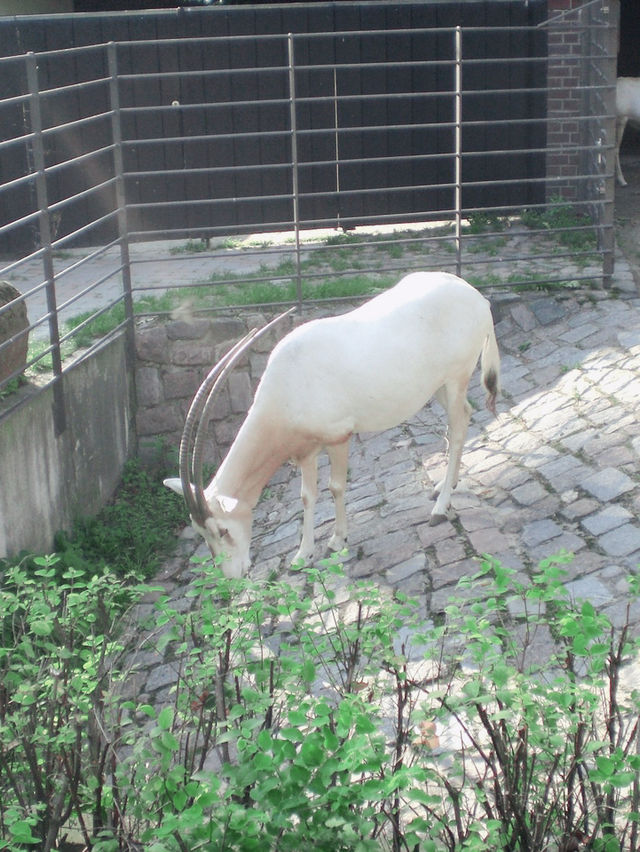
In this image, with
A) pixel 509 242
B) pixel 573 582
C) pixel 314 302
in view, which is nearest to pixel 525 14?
pixel 509 242

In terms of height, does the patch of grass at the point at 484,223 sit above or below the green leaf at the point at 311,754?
below

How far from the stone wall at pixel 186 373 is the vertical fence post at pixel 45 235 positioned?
1470 mm

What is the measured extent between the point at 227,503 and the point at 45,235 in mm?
2068

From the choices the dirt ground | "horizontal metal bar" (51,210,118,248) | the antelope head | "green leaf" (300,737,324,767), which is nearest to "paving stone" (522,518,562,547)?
the antelope head

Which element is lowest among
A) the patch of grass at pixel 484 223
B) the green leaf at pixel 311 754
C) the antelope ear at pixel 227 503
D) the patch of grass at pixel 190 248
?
the antelope ear at pixel 227 503

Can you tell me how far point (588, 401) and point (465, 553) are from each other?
1.76 m

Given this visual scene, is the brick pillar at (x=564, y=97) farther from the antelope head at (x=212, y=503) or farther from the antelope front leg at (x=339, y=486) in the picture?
the antelope head at (x=212, y=503)

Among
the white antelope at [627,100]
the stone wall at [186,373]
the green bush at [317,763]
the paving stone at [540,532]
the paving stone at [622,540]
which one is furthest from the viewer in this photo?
the white antelope at [627,100]

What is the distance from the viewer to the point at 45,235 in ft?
20.2

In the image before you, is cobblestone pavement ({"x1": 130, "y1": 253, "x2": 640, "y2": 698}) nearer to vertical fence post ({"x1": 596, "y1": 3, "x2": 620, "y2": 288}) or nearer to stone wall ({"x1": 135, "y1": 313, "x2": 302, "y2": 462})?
vertical fence post ({"x1": 596, "y1": 3, "x2": 620, "y2": 288})

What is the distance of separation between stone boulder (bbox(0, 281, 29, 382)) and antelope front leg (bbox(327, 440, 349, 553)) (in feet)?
6.05

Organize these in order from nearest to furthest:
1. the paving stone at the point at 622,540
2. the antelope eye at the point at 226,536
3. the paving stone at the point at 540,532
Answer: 1. the paving stone at the point at 622,540
2. the antelope eye at the point at 226,536
3. the paving stone at the point at 540,532

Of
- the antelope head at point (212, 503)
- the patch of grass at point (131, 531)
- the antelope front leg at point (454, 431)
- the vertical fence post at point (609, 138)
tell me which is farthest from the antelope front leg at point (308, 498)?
the vertical fence post at point (609, 138)

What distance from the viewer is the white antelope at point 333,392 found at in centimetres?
516
